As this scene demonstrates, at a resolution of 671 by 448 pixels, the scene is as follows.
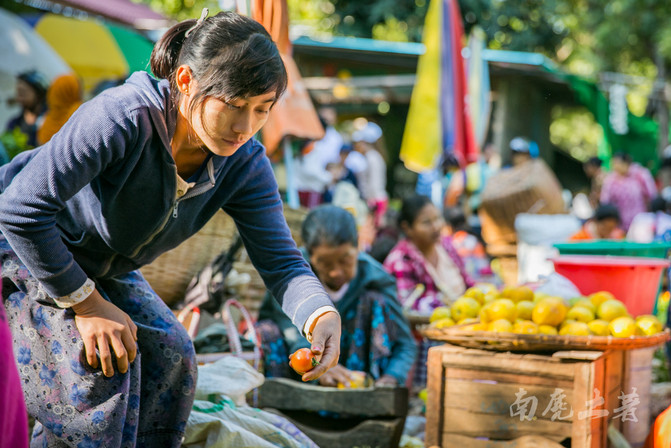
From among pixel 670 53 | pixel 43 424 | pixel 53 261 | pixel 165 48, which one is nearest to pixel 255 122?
pixel 165 48

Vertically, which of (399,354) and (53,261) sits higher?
(53,261)

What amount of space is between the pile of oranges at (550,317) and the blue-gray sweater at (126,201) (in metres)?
0.96

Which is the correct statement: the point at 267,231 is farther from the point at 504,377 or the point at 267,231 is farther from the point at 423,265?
the point at 423,265

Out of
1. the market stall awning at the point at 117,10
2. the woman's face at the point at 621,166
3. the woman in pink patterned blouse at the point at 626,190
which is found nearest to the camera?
the woman in pink patterned blouse at the point at 626,190

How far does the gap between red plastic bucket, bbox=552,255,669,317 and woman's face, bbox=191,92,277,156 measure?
2.02 meters

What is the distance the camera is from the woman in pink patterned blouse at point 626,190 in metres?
9.77

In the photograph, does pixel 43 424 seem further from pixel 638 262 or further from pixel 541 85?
pixel 541 85

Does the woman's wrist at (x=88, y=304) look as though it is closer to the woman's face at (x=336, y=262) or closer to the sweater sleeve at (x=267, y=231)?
the sweater sleeve at (x=267, y=231)

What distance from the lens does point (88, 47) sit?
9266 mm

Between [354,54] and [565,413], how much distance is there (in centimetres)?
1033

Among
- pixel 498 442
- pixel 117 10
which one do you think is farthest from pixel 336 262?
pixel 117 10

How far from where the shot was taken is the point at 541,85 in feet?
43.9

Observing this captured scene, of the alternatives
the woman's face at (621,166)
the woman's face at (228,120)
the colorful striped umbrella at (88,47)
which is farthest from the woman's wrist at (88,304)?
the woman's face at (621,166)

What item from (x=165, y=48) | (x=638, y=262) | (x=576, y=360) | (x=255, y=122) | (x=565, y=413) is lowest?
(x=565, y=413)
